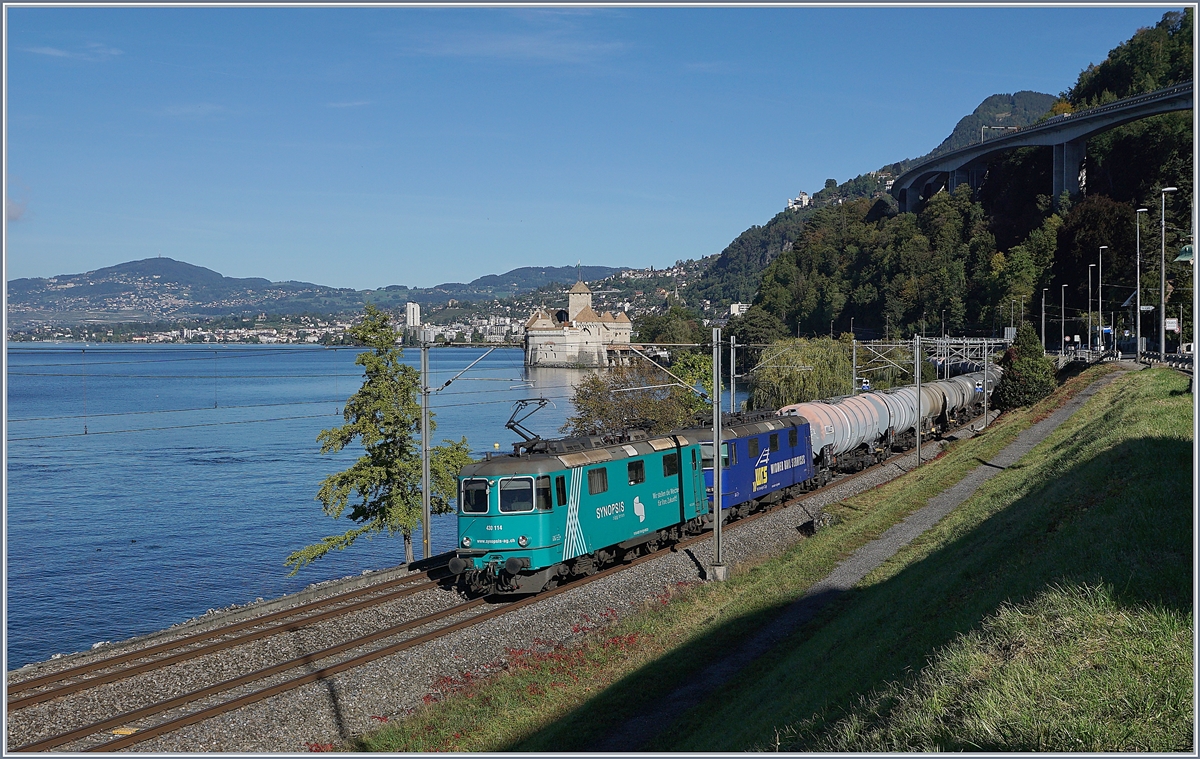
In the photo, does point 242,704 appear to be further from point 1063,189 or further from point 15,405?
point 1063,189

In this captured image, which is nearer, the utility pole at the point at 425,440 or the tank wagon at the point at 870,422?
the utility pole at the point at 425,440

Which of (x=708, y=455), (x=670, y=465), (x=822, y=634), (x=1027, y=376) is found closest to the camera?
(x=822, y=634)

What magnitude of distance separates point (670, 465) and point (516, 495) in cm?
627

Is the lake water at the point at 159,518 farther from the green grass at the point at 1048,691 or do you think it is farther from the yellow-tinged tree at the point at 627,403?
the green grass at the point at 1048,691

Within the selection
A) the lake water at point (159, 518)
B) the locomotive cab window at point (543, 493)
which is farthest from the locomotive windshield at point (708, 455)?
the lake water at point (159, 518)

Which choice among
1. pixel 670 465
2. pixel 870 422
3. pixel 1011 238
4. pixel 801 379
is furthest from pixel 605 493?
pixel 1011 238

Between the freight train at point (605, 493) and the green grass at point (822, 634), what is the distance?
7.51ft

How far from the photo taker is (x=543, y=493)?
69.1 ft

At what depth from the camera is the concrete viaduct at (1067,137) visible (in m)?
106

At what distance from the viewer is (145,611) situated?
37125 millimetres

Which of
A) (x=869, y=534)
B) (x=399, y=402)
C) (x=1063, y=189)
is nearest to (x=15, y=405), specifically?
(x=399, y=402)

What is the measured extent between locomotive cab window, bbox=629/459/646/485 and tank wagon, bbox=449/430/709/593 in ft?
0.08

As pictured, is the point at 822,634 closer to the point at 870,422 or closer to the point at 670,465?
the point at 670,465

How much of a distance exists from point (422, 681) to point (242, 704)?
307 cm
